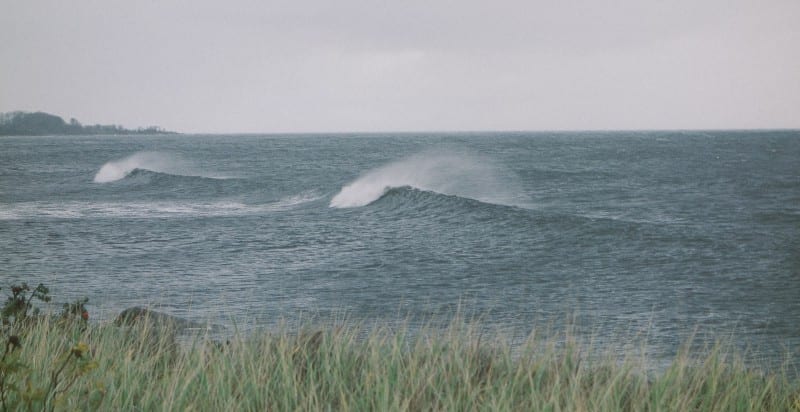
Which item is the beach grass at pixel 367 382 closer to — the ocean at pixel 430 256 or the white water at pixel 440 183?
the ocean at pixel 430 256

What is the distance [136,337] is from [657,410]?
13.3 ft

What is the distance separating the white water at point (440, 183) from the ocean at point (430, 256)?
1.04ft

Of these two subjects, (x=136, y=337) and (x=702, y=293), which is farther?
(x=702, y=293)

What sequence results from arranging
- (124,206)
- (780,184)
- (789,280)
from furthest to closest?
(780,184) < (124,206) < (789,280)

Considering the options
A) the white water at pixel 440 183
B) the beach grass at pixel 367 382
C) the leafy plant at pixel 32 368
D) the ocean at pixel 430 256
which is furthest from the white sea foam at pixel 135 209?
the beach grass at pixel 367 382

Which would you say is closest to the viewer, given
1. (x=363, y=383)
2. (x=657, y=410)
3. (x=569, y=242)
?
(x=657, y=410)

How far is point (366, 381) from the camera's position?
4180 millimetres

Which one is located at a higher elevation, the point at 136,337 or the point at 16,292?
the point at 16,292

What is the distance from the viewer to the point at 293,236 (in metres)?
19.1

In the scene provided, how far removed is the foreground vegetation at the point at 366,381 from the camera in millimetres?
3943

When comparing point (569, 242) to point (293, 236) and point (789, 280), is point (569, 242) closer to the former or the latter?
point (789, 280)

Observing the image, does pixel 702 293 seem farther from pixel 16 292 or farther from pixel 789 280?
pixel 16 292

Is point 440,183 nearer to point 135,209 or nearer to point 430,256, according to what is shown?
point 135,209

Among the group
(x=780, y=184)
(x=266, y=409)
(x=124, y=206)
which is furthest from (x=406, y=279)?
(x=780, y=184)
